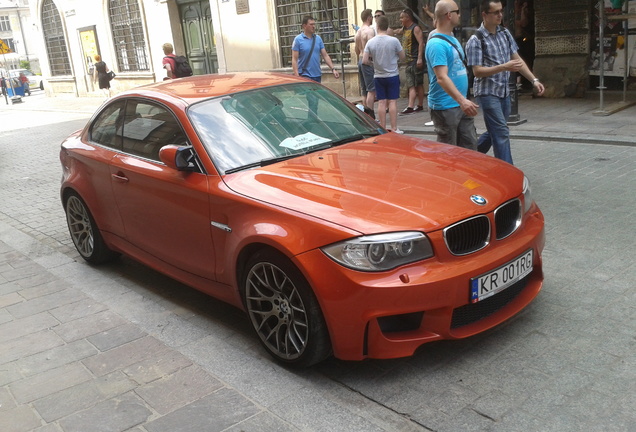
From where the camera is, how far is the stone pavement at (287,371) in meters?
3.12

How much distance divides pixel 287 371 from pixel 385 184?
1164 mm

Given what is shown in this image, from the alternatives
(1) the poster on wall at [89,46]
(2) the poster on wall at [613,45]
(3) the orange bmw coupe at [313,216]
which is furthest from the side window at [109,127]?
(1) the poster on wall at [89,46]

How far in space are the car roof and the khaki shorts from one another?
783 centimetres

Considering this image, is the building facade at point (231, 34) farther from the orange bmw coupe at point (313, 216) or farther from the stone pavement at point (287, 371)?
the stone pavement at point (287, 371)

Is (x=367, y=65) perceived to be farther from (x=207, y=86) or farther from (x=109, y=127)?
(x=207, y=86)

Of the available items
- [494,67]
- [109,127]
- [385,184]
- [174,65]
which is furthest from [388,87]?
[385,184]

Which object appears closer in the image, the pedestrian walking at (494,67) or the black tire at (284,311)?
the black tire at (284,311)

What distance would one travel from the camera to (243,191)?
383cm

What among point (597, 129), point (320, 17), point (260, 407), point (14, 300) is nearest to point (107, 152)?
point (14, 300)

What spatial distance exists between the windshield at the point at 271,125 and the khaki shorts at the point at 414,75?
7993 mm

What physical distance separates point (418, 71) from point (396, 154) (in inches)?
350

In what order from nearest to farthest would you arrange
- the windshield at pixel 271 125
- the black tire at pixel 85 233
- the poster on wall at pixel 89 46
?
the windshield at pixel 271 125 < the black tire at pixel 85 233 < the poster on wall at pixel 89 46

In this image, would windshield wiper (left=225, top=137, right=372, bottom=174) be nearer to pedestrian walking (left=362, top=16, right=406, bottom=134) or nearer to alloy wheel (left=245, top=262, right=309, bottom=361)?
alloy wheel (left=245, top=262, right=309, bottom=361)

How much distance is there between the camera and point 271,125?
4.43m
